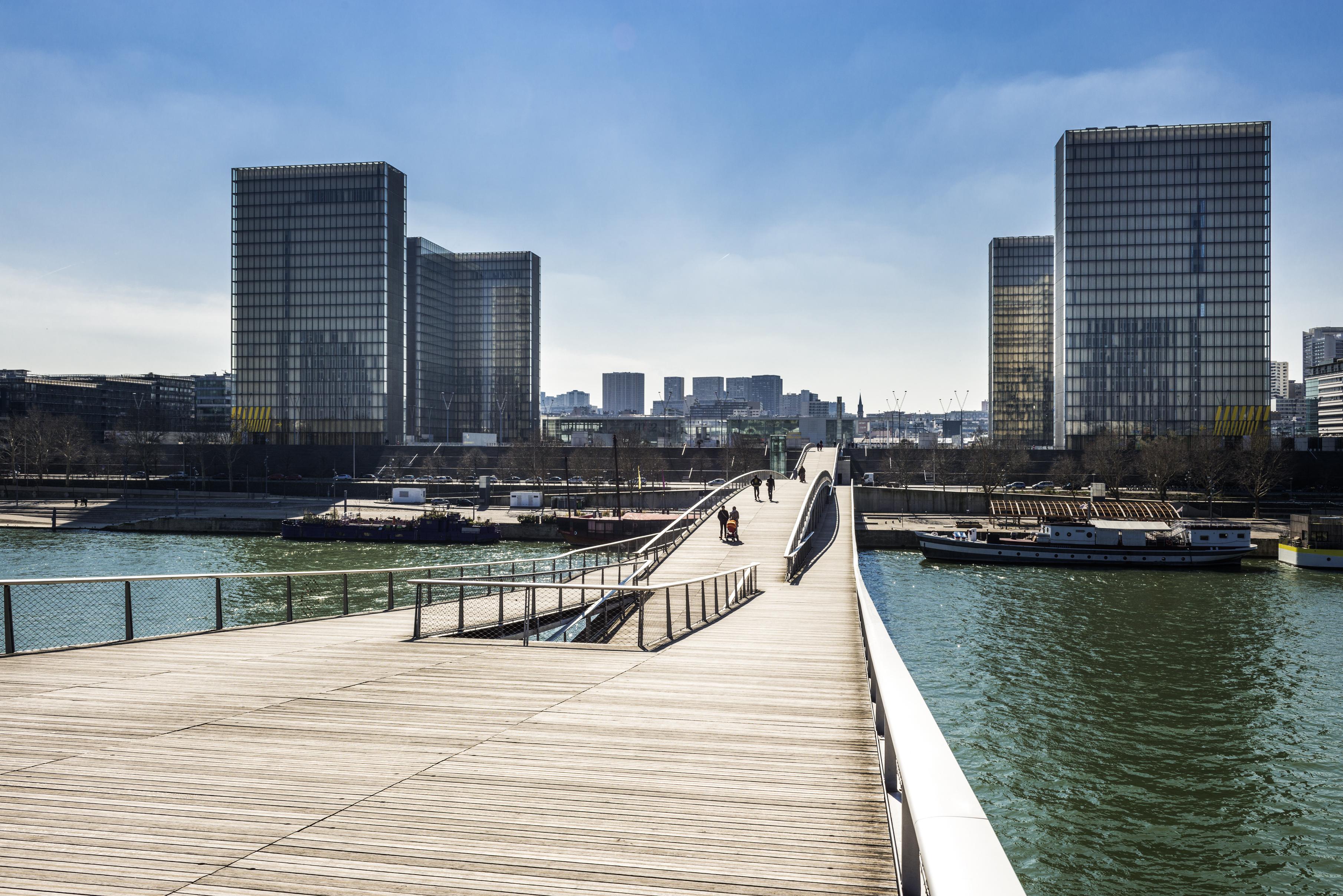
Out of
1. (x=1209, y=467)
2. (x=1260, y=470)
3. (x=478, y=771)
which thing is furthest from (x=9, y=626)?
(x=1260, y=470)

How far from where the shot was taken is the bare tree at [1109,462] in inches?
3410

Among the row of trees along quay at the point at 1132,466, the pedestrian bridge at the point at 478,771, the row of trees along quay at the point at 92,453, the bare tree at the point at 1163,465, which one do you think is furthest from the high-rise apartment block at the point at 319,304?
the pedestrian bridge at the point at 478,771

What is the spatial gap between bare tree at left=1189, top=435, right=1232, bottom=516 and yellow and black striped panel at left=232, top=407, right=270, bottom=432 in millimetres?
118635

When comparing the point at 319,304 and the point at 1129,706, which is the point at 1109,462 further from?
the point at 319,304

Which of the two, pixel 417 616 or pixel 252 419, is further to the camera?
pixel 252 419

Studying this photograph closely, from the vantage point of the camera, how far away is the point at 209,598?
36.2 meters

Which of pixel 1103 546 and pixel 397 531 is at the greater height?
pixel 1103 546

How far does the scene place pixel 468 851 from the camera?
4867 millimetres

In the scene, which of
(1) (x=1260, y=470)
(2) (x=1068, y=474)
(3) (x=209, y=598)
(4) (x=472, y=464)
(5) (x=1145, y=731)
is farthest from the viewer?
(4) (x=472, y=464)

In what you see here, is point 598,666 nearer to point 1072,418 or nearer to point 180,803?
point 180,803

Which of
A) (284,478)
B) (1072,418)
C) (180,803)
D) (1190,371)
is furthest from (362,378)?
(180,803)

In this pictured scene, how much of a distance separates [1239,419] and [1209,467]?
44.4 m

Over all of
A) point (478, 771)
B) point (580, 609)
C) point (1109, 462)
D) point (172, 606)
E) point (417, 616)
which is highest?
point (1109, 462)

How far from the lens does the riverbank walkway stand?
182 inches
